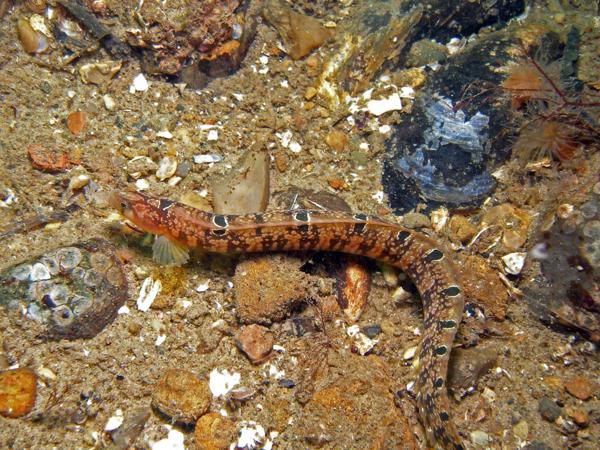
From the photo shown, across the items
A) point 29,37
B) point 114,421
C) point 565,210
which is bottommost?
point 114,421

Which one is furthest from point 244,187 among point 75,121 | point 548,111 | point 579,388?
point 579,388

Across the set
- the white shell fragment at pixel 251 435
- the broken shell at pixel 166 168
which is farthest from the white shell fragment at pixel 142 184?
the white shell fragment at pixel 251 435

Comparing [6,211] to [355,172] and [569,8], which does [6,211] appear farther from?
[569,8]

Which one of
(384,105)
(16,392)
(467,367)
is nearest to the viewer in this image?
(16,392)

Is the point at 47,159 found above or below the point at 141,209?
above

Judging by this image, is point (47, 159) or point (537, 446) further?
point (47, 159)

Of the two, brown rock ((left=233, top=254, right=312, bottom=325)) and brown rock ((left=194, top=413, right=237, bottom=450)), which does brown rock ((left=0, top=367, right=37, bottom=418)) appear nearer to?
brown rock ((left=194, top=413, right=237, bottom=450))

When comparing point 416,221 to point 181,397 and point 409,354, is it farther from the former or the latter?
point 181,397

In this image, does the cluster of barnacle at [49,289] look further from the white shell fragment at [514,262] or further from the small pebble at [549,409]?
the small pebble at [549,409]
